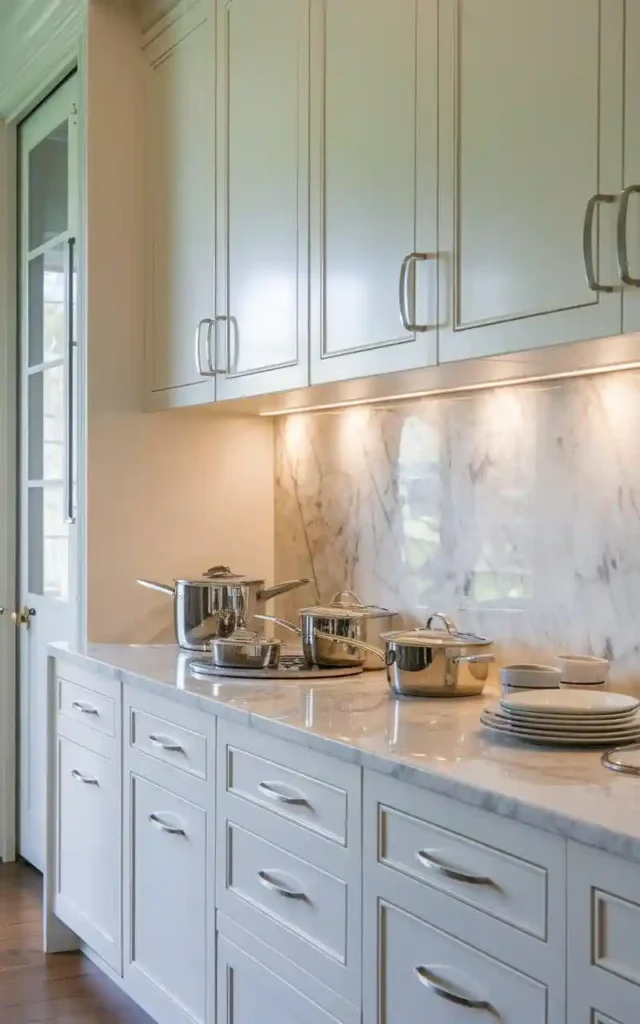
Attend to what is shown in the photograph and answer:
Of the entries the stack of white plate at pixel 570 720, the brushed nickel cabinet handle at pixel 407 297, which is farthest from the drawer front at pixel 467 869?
the brushed nickel cabinet handle at pixel 407 297

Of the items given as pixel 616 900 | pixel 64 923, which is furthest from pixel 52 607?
pixel 616 900

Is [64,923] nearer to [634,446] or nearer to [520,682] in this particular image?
[520,682]

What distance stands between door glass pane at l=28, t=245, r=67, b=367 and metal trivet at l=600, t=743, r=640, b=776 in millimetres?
2573

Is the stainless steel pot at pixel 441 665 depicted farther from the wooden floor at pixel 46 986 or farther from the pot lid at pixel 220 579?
the wooden floor at pixel 46 986

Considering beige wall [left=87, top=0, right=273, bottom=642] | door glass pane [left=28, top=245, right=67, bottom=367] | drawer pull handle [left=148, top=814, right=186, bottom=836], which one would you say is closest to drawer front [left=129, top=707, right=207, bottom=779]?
drawer pull handle [left=148, top=814, right=186, bottom=836]

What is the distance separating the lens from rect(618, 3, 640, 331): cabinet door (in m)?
1.64

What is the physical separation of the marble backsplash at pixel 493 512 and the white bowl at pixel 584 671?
66 millimetres

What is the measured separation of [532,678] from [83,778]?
1.47 m

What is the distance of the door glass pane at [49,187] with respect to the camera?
12.5ft

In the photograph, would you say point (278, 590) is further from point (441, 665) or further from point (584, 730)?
point (584, 730)

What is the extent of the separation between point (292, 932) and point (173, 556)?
1498 millimetres

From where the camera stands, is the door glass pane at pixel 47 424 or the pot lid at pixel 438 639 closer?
the pot lid at pixel 438 639

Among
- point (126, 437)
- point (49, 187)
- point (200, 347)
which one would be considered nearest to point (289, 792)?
point (200, 347)

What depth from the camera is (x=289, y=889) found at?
6.74 feet
